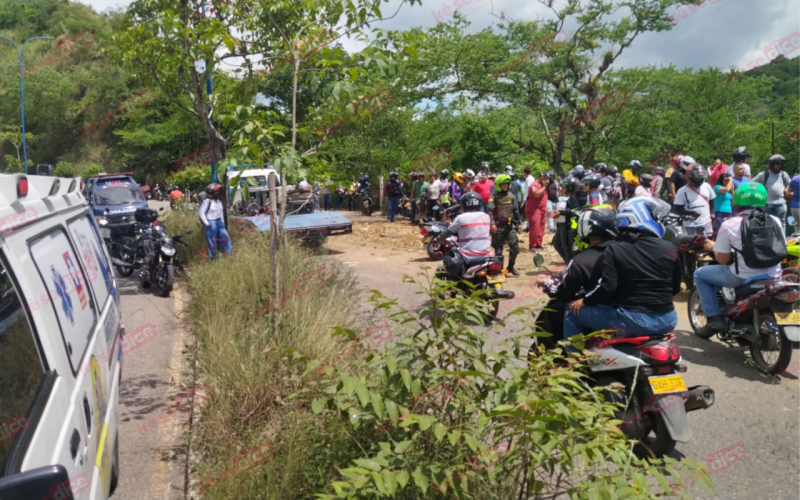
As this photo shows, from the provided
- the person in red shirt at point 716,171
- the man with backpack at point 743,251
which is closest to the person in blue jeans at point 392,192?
the person in red shirt at point 716,171

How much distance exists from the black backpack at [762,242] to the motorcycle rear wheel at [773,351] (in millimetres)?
463

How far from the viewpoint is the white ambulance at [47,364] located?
1.90 metres

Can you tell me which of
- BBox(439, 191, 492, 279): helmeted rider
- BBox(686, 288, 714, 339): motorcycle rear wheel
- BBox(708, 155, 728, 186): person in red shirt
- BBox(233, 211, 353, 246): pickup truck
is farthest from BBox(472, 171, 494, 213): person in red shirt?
BBox(686, 288, 714, 339): motorcycle rear wheel

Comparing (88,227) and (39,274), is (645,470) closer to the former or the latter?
(39,274)

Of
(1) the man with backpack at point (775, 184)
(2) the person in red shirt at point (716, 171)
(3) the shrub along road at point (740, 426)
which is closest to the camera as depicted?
(3) the shrub along road at point (740, 426)

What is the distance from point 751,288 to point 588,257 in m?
2.25

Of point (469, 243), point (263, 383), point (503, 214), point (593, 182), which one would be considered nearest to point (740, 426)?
point (263, 383)

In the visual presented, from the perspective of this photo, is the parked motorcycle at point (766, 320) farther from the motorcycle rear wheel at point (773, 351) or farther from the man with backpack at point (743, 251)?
the man with backpack at point (743, 251)

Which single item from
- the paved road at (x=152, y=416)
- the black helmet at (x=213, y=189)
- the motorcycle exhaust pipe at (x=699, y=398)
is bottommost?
the paved road at (x=152, y=416)

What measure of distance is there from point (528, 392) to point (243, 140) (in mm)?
3102

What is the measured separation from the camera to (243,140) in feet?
14.8

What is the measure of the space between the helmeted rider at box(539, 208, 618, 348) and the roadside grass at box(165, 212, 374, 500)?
1620mm

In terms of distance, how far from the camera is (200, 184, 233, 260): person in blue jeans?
10.1 m

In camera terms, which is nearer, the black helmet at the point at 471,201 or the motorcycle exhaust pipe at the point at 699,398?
the motorcycle exhaust pipe at the point at 699,398
